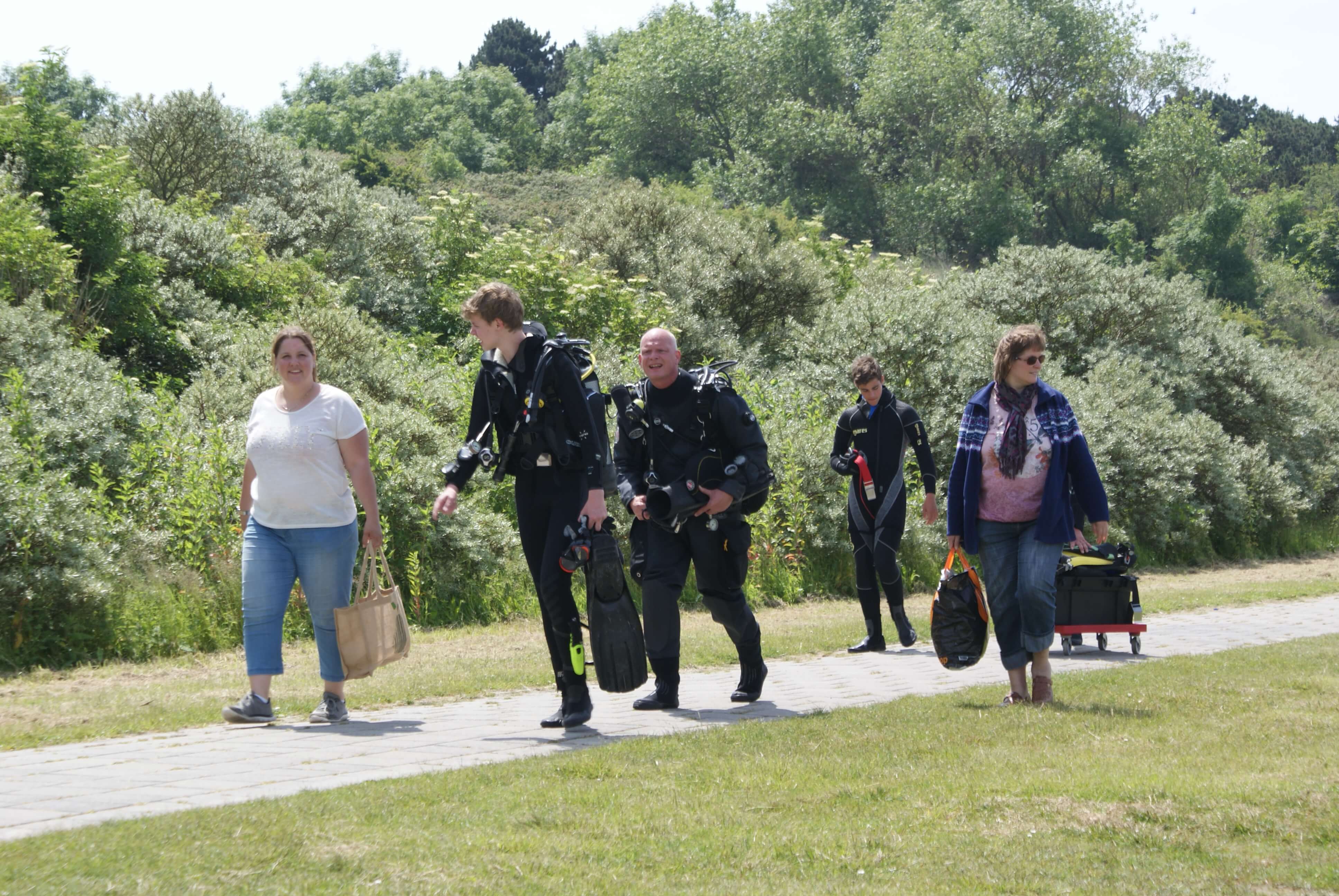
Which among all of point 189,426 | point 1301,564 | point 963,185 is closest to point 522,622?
point 189,426

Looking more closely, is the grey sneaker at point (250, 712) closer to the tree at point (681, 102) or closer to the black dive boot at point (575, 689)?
the black dive boot at point (575, 689)

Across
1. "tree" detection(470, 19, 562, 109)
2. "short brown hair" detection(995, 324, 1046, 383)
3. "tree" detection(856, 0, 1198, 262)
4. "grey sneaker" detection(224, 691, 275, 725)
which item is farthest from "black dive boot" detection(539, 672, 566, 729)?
"tree" detection(470, 19, 562, 109)

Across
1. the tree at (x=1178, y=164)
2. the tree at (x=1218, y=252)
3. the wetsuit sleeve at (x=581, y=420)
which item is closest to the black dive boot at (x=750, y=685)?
the wetsuit sleeve at (x=581, y=420)

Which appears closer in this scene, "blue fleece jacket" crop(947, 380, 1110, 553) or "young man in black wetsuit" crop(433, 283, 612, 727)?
"young man in black wetsuit" crop(433, 283, 612, 727)

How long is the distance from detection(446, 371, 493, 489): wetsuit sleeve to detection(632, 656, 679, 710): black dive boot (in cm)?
151

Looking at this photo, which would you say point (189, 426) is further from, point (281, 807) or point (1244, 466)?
point (1244, 466)

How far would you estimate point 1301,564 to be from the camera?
67.6 ft

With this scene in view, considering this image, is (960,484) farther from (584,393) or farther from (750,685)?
(584,393)

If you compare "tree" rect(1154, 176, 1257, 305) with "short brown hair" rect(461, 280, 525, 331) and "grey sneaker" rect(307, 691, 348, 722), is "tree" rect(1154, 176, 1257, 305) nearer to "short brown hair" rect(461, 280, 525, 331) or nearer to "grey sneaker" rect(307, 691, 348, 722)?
"short brown hair" rect(461, 280, 525, 331)

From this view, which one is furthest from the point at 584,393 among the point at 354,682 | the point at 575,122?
the point at 575,122

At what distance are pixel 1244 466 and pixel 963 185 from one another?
48.6m

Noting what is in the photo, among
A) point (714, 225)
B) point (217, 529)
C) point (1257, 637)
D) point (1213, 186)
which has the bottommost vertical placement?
point (1257, 637)

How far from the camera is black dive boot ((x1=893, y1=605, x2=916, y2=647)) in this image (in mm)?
10180

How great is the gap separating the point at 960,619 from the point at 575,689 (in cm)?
239
